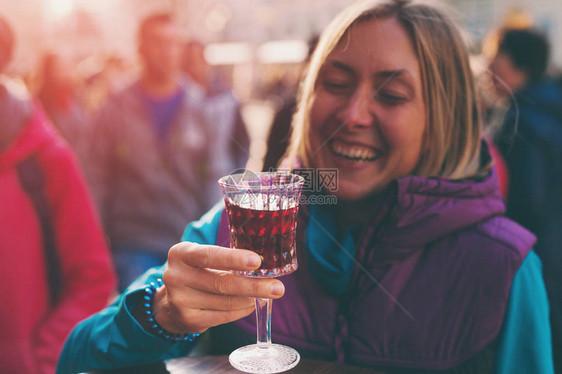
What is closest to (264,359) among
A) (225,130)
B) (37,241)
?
(37,241)

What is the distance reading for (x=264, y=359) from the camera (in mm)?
1619

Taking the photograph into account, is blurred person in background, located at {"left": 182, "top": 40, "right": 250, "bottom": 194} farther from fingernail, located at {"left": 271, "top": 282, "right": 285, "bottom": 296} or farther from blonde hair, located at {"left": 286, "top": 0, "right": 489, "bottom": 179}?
fingernail, located at {"left": 271, "top": 282, "right": 285, "bottom": 296}

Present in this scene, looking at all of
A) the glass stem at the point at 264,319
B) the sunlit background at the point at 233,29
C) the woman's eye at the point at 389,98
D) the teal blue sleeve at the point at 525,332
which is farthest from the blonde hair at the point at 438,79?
the glass stem at the point at 264,319

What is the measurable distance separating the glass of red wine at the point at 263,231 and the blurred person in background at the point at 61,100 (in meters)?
3.94

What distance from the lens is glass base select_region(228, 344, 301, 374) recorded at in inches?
61.8

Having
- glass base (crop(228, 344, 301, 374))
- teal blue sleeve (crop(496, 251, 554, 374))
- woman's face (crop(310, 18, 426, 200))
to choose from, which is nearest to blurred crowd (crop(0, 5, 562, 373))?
teal blue sleeve (crop(496, 251, 554, 374))

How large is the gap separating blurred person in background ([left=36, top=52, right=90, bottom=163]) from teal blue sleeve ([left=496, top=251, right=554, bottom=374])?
435 cm

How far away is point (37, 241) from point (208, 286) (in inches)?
61.2

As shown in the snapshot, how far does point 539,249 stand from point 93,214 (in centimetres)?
330

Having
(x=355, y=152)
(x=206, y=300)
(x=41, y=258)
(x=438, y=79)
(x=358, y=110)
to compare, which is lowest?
(x=41, y=258)

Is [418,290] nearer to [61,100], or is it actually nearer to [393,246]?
[393,246]

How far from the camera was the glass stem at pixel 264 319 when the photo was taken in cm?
160

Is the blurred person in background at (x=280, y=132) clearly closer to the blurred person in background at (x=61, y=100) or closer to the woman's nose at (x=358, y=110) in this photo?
the woman's nose at (x=358, y=110)

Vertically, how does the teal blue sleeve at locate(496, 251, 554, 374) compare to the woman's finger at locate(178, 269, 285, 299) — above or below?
below
